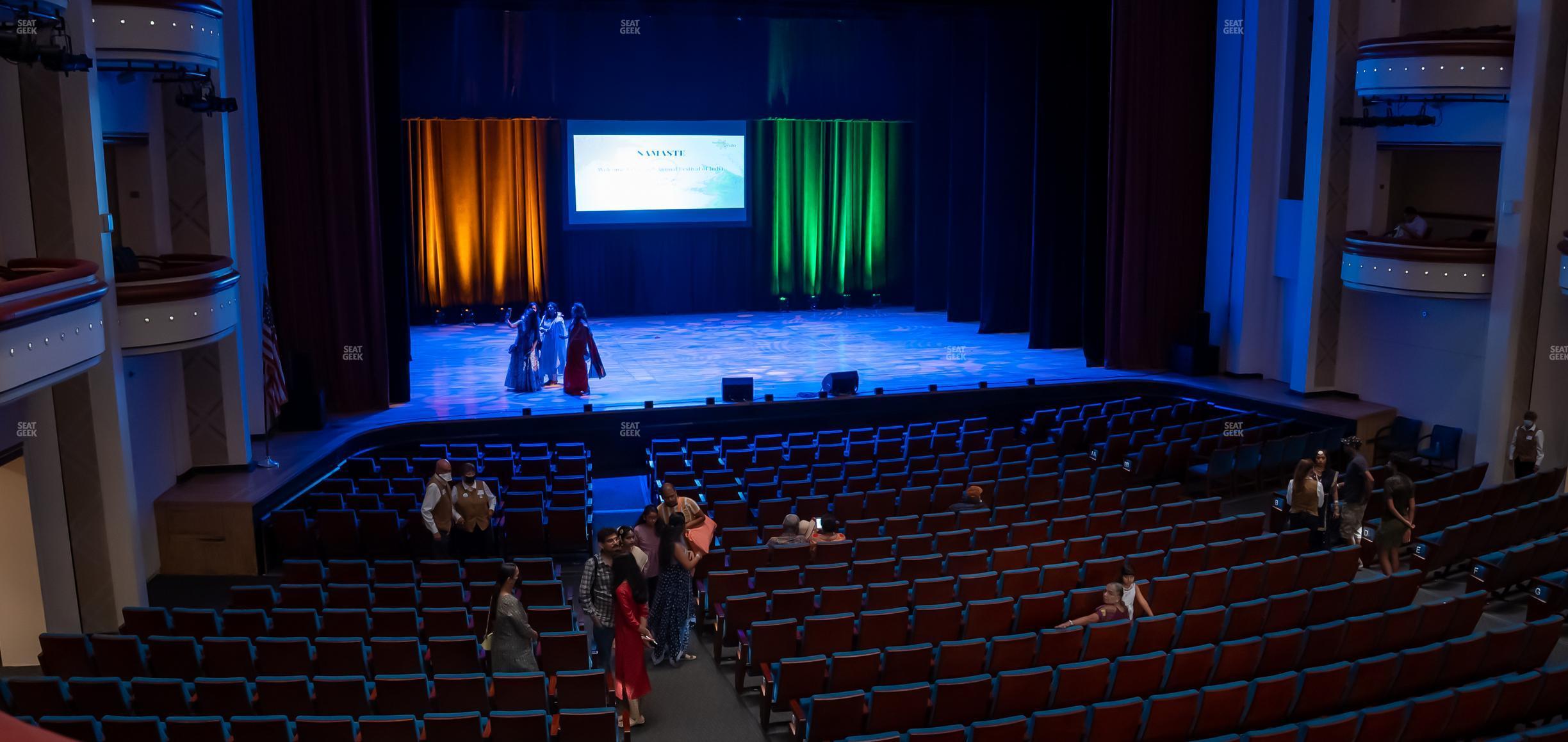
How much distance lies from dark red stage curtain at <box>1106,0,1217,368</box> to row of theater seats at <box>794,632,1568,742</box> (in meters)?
12.5

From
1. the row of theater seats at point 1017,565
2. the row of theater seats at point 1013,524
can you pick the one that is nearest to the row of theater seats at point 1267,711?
the row of theater seats at point 1017,565

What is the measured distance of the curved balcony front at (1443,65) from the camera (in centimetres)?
1445

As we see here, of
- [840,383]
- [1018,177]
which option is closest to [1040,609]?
[840,383]

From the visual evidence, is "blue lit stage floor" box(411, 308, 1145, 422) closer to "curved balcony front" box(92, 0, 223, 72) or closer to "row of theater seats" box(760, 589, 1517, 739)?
"curved balcony front" box(92, 0, 223, 72)

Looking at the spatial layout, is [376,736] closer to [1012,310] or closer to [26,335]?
[26,335]

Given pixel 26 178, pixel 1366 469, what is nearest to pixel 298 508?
pixel 26 178

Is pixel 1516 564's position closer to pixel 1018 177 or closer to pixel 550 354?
pixel 550 354

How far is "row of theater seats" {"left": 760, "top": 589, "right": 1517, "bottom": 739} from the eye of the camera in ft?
23.6

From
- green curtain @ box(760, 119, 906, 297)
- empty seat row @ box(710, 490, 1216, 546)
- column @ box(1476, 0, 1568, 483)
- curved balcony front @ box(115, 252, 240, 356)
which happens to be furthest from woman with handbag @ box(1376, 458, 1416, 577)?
green curtain @ box(760, 119, 906, 297)

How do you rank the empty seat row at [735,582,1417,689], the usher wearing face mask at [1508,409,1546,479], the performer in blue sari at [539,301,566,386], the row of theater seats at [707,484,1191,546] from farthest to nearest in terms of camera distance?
the performer in blue sari at [539,301,566,386] → the usher wearing face mask at [1508,409,1546,479] → the row of theater seats at [707,484,1191,546] → the empty seat row at [735,582,1417,689]

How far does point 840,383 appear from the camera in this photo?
55.9 ft

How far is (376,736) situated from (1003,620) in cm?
409

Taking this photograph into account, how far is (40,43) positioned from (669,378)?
9.83 meters

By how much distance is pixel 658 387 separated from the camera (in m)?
17.7
